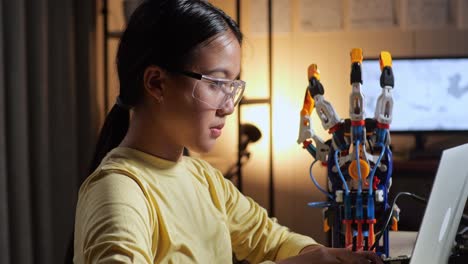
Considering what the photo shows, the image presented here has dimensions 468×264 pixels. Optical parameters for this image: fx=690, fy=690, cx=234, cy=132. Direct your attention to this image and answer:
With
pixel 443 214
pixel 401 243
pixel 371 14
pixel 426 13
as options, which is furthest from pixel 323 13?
pixel 443 214

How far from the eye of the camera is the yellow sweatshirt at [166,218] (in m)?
0.81

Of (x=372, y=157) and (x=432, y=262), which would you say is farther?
(x=372, y=157)

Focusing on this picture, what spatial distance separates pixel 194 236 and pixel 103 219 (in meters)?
0.23

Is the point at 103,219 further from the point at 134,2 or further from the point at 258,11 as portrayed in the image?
the point at 258,11

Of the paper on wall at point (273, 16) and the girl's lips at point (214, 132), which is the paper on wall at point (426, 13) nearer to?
the paper on wall at point (273, 16)

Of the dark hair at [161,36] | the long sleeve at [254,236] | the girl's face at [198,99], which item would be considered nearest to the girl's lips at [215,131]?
the girl's face at [198,99]

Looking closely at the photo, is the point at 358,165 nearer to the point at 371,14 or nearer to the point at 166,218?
the point at 166,218

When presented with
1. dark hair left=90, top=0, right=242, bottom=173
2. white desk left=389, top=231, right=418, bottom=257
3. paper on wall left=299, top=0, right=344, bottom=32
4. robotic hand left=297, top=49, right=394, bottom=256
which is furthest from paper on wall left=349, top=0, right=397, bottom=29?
dark hair left=90, top=0, right=242, bottom=173

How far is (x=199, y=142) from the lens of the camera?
992 millimetres

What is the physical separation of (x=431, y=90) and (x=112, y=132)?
233cm

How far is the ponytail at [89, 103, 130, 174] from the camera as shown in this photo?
3.62 ft

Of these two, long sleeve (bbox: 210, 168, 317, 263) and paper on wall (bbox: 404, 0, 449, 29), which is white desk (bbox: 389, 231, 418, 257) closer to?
long sleeve (bbox: 210, 168, 317, 263)

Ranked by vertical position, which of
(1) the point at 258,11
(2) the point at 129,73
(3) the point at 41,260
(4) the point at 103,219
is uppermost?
(1) the point at 258,11

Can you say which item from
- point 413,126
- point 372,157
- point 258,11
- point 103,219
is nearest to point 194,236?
point 103,219
